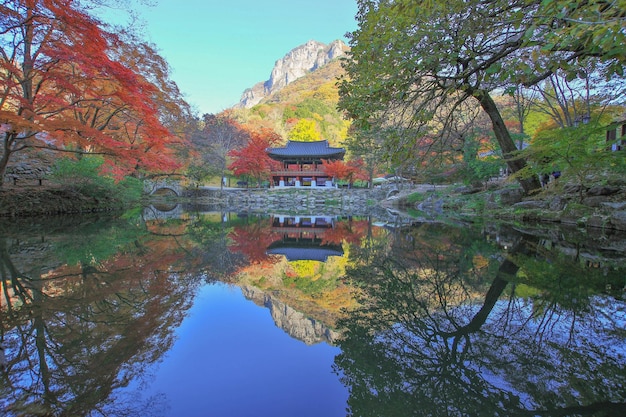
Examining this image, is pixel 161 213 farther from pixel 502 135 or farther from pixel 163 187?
pixel 502 135

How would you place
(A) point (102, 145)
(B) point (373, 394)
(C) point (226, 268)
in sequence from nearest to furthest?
(B) point (373, 394)
(C) point (226, 268)
(A) point (102, 145)

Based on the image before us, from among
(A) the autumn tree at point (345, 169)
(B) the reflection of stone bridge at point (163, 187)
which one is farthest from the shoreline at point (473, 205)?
(A) the autumn tree at point (345, 169)

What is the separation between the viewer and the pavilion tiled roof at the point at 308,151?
32156 millimetres

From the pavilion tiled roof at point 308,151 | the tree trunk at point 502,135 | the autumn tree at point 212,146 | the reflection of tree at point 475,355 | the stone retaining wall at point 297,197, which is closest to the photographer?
the reflection of tree at point 475,355

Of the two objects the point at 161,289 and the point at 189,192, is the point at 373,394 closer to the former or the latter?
the point at 161,289

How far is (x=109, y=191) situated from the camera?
1434 centimetres

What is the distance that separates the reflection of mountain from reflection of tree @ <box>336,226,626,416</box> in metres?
0.21

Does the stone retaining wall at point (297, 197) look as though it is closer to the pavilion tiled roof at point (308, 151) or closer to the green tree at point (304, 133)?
the pavilion tiled roof at point (308, 151)

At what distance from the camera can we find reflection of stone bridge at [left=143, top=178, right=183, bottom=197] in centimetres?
2760

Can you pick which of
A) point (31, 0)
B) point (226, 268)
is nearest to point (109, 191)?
point (31, 0)

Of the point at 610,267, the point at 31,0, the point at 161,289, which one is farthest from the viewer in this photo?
the point at 31,0

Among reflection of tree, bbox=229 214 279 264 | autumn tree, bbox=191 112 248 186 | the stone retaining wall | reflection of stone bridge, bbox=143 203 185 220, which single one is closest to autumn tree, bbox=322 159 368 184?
the stone retaining wall

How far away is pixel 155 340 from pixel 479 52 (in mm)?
5415

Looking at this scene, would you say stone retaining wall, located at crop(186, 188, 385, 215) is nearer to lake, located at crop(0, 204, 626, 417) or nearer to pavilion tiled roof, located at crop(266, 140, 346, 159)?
pavilion tiled roof, located at crop(266, 140, 346, 159)
